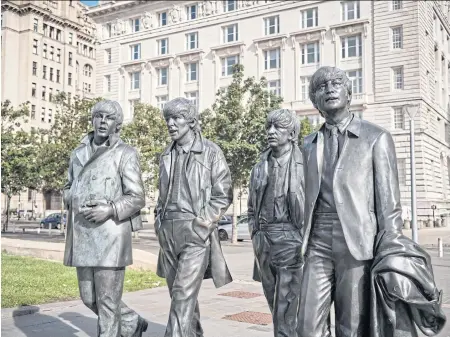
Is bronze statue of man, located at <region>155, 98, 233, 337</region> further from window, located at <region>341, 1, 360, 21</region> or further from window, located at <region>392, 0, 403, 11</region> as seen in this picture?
window, located at <region>341, 1, 360, 21</region>

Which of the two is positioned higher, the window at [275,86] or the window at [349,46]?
the window at [349,46]

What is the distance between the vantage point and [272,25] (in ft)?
163

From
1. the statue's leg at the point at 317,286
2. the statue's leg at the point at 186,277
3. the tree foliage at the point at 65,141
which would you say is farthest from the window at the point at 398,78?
the statue's leg at the point at 317,286

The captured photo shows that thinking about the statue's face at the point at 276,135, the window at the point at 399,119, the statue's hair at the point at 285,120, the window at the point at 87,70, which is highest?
the window at the point at 87,70

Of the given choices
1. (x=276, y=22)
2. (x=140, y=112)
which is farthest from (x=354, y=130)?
(x=276, y=22)

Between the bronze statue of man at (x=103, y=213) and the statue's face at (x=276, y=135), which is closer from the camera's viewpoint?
the bronze statue of man at (x=103, y=213)

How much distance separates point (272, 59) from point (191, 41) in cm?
968

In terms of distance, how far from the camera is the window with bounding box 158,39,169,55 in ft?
183

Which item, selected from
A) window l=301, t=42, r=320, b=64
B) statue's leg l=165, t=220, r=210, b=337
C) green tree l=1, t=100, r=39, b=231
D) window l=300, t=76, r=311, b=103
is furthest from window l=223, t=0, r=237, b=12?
statue's leg l=165, t=220, r=210, b=337

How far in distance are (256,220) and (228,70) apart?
47.6 meters

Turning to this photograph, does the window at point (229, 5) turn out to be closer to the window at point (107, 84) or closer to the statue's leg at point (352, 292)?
the window at point (107, 84)

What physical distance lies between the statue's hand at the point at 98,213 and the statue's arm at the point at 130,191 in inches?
3.4

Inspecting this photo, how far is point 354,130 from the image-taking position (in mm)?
3734

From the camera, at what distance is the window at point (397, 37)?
142 ft
